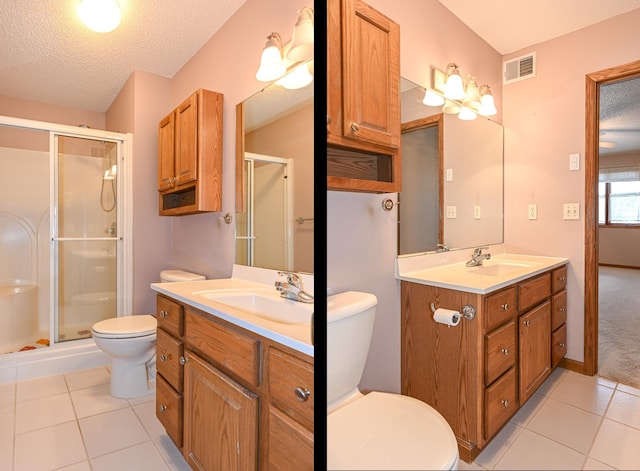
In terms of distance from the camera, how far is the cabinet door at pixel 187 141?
1415 millimetres

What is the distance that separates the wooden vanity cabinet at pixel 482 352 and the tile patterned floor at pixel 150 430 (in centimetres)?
2

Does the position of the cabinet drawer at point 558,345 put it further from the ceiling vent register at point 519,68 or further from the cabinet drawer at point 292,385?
the cabinet drawer at point 292,385

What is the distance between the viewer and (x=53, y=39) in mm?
1018

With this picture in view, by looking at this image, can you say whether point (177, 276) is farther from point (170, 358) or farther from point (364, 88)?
point (364, 88)

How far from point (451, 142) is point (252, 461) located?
793 mm

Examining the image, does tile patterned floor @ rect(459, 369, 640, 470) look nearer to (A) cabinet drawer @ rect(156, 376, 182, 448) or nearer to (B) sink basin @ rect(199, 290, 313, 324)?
(B) sink basin @ rect(199, 290, 313, 324)

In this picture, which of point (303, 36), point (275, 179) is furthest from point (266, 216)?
point (303, 36)

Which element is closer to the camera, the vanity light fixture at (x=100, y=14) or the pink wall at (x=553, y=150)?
the pink wall at (x=553, y=150)

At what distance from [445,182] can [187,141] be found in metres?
1.41

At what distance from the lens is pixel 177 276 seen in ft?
5.03

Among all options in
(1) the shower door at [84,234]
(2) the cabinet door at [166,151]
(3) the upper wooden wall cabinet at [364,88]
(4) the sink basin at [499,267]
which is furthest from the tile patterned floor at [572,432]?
(1) the shower door at [84,234]

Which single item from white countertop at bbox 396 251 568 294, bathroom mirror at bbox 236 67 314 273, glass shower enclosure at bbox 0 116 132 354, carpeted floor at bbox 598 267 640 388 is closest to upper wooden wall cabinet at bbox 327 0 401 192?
white countertop at bbox 396 251 568 294

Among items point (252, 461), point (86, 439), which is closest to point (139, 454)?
point (86, 439)

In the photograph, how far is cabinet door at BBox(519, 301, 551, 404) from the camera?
0.94ft
